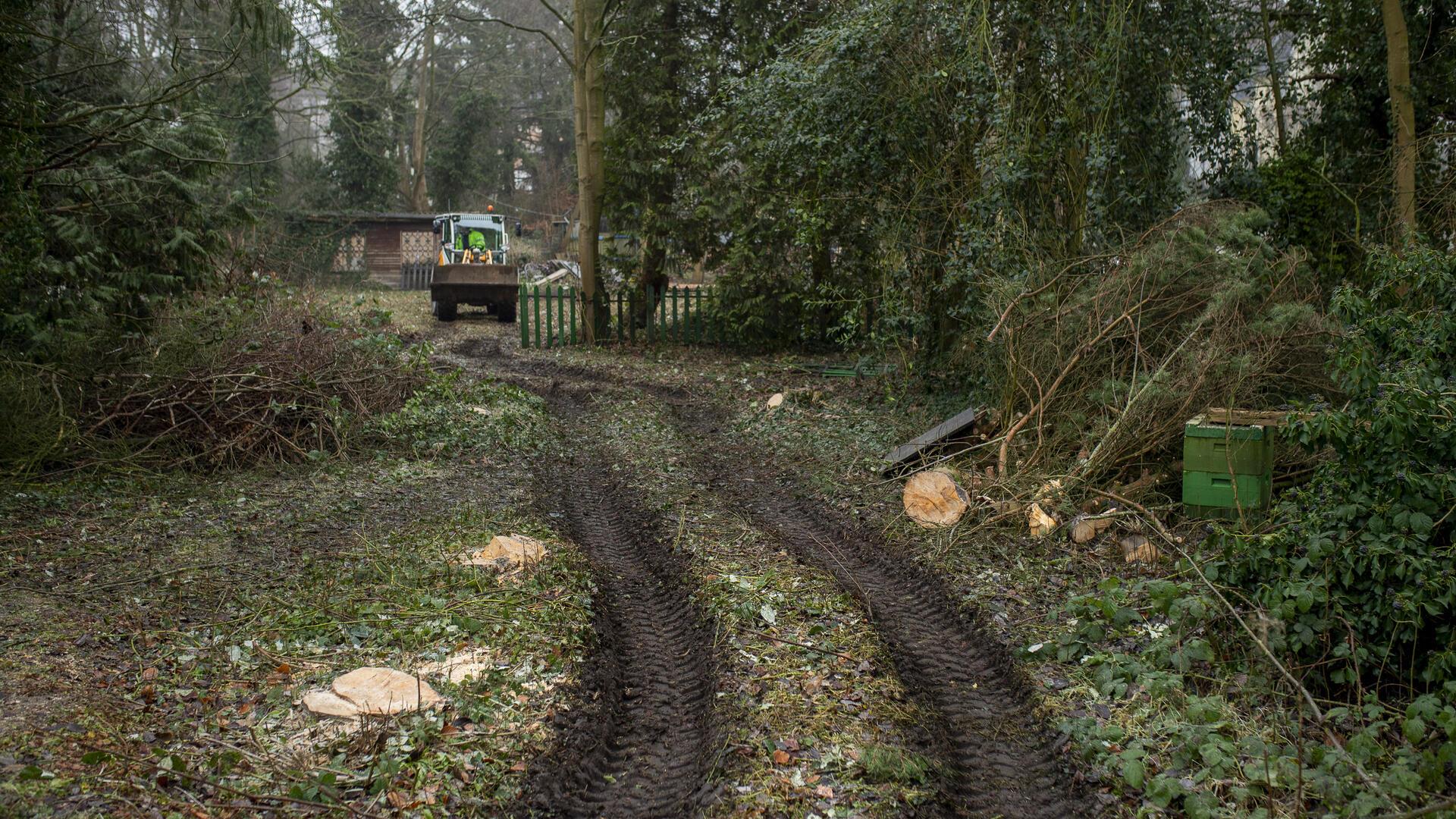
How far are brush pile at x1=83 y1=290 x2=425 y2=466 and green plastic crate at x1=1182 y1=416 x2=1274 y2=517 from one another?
289 inches

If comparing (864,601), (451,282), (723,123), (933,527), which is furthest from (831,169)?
(451,282)

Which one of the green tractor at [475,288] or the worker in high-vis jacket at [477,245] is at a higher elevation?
the worker in high-vis jacket at [477,245]

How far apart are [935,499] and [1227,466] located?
202 centimetres

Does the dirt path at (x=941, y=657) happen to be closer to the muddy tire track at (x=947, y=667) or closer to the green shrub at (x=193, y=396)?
the muddy tire track at (x=947, y=667)

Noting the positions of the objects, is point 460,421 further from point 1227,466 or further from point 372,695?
point 1227,466

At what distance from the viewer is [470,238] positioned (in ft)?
84.3

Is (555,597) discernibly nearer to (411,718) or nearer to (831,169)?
(411,718)

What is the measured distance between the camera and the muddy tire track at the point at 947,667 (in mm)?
3930

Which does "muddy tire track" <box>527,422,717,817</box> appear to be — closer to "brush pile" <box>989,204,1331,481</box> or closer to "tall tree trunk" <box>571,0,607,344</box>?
"brush pile" <box>989,204,1331,481</box>

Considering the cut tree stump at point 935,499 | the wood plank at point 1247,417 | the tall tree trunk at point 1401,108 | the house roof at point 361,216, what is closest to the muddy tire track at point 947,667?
the cut tree stump at point 935,499

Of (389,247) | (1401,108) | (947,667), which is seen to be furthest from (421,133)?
(947,667)

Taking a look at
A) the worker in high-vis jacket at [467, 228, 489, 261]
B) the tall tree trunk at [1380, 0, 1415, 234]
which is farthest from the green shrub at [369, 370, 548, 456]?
the worker in high-vis jacket at [467, 228, 489, 261]

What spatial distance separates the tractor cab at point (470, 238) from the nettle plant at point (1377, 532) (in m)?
22.3

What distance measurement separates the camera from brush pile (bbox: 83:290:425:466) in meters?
8.56
